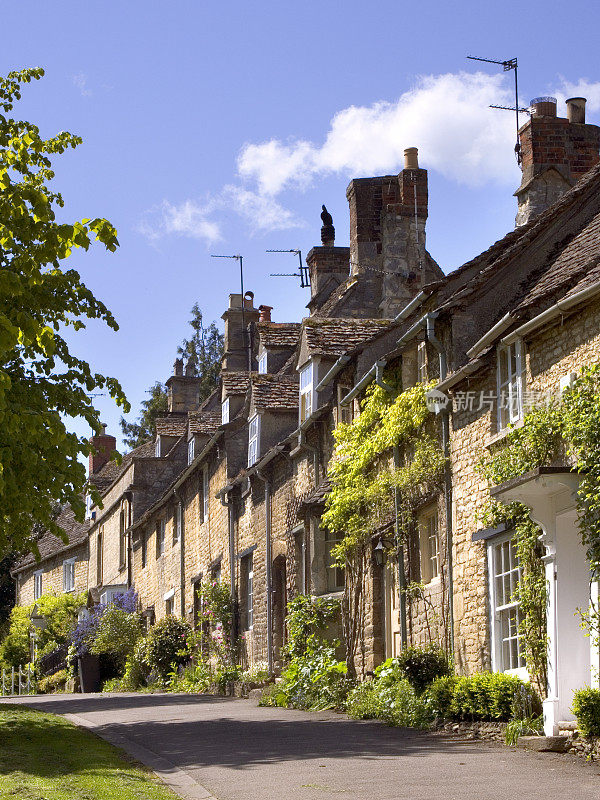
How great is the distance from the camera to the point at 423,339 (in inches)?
695

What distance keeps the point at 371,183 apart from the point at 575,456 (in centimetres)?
1650

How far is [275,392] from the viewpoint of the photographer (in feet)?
91.2

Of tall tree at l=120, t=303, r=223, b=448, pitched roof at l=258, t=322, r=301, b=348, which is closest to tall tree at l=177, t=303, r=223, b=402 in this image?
tall tree at l=120, t=303, r=223, b=448

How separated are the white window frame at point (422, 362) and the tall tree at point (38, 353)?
464cm

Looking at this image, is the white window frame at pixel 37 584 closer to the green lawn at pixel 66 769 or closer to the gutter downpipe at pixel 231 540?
the gutter downpipe at pixel 231 540

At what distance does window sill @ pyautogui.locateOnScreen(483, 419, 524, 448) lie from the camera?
46.0 ft

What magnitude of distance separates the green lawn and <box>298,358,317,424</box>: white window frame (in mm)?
9334

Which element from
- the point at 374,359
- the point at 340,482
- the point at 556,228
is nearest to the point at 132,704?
the point at 340,482

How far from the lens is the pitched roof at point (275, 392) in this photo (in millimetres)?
27328

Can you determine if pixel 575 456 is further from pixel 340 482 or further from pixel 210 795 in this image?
pixel 340 482

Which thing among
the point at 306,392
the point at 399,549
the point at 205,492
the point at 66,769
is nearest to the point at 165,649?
the point at 205,492

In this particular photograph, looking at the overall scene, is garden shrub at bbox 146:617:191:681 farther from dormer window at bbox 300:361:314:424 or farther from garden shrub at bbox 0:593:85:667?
garden shrub at bbox 0:593:85:667

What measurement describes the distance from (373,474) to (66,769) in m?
9.46

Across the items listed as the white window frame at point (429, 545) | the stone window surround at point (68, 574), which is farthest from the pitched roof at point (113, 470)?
the white window frame at point (429, 545)
